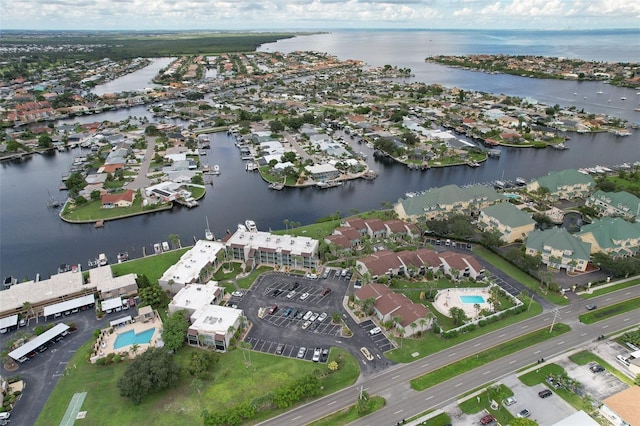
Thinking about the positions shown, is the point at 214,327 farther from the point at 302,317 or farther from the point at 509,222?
the point at 509,222

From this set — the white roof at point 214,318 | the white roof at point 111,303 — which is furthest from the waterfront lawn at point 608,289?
the white roof at point 111,303

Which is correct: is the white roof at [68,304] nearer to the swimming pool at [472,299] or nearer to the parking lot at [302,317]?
the parking lot at [302,317]

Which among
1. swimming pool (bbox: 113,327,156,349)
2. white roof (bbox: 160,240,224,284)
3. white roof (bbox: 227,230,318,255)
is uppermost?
white roof (bbox: 227,230,318,255)

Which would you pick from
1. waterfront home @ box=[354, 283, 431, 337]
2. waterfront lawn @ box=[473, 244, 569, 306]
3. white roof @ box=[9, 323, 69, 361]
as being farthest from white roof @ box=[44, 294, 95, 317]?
waterfront lawn @ box=[473, 244, 569, 306]

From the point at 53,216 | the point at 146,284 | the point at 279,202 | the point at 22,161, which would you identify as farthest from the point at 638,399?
the point at 22,161

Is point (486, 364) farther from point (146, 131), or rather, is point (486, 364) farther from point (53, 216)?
point (146, 131)

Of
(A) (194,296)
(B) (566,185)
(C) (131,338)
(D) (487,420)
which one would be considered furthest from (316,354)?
(B) (566,185)

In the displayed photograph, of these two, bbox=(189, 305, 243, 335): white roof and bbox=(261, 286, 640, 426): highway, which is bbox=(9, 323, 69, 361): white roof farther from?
bbox=(261, 286, 640, 426): highway
